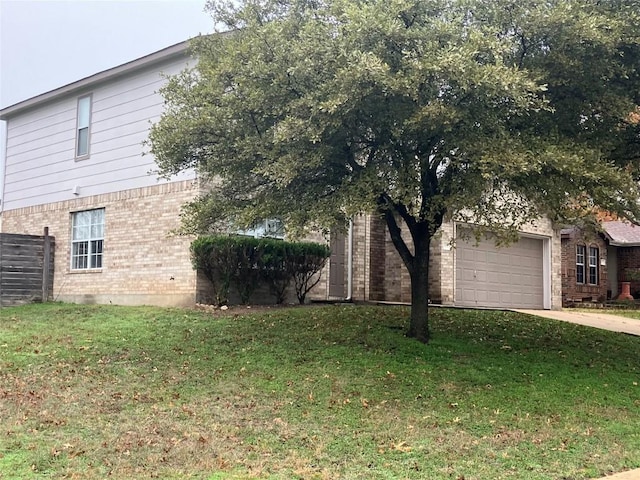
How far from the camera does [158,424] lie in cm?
757

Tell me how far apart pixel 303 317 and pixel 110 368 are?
4.35 meters

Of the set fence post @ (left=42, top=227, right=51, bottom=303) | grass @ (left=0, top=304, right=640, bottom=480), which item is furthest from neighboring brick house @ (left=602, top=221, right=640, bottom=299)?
fence post @ (left=42, top=227, right=51, bottom=303)

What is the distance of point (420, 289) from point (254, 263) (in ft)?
16.7

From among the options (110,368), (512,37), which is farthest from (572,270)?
(110,368)

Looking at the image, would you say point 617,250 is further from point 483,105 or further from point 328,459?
point 328,459

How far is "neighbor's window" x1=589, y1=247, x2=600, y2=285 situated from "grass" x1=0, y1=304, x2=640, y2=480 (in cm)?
1409

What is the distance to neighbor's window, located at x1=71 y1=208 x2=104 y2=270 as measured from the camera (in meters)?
18.0

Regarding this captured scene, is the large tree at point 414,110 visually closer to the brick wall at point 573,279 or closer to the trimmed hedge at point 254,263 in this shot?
the trimmed hedge at point 254,263

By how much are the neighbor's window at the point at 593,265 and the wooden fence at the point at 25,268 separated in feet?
64.2

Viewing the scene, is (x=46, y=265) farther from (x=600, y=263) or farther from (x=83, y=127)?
(x=600, y=263)

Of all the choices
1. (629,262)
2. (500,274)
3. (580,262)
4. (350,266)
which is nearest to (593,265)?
(580,262)

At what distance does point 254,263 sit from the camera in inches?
602

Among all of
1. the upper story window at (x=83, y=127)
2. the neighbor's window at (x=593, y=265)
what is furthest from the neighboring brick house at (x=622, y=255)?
the upper story window at (x=83, y=127)

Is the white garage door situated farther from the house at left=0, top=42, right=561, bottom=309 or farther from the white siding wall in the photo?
the white siding wall
